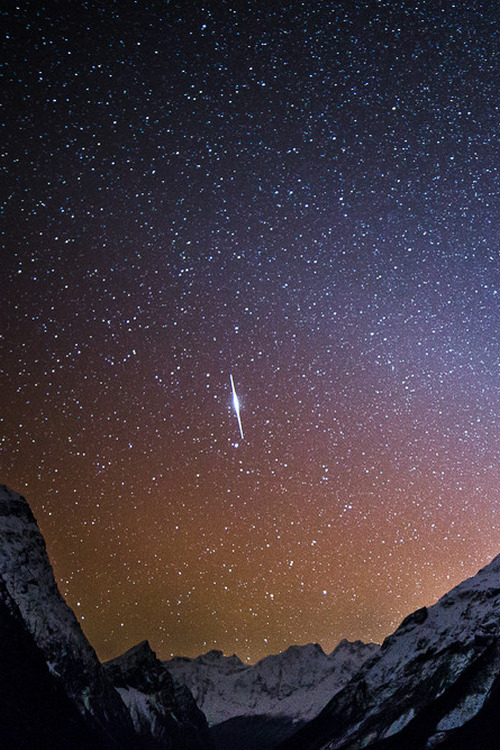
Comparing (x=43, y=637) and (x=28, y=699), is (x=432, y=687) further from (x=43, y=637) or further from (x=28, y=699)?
(x=43, y=637)

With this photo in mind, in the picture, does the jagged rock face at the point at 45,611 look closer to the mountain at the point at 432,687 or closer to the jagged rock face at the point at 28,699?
the jagged rock face at the point at 28,699

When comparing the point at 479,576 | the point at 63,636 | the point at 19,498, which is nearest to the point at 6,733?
the point at 63,636

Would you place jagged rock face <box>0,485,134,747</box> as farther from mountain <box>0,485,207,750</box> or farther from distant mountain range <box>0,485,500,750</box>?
distant mountain range <box>0,485,500,750</box>

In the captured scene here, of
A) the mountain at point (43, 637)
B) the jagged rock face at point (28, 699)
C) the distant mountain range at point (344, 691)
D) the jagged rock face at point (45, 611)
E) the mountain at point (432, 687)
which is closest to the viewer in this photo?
the jagged rock face at point (28, 699)

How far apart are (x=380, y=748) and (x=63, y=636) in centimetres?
6709

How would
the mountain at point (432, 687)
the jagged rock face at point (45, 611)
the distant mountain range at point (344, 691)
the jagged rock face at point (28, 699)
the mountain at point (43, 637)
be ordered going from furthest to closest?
the jagged rock face at point (45, 611)
the mountain at point (43, 637)
the mountain at point (432, 687)
the distant mountain range at point (344, 691)
the jagged rock face at point (28, 699)

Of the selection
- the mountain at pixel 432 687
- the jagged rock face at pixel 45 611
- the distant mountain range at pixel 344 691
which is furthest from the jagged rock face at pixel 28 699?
the mountain at pixel 432 687

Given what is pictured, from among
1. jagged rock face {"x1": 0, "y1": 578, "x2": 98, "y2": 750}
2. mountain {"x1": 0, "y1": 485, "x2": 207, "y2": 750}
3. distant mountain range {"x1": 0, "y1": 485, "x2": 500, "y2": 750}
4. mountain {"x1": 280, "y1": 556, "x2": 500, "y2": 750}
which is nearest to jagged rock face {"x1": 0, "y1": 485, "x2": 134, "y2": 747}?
mountain {"x1": 0, "y1": 485, "x2": 207, "y2": 750}

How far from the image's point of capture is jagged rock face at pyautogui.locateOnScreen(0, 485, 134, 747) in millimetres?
100875

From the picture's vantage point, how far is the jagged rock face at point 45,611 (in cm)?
10088

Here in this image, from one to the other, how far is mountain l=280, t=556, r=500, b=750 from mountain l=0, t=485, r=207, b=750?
5181 cm

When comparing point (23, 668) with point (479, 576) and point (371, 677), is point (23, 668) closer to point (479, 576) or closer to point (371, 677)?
point (371, 677)

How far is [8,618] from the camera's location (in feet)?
300

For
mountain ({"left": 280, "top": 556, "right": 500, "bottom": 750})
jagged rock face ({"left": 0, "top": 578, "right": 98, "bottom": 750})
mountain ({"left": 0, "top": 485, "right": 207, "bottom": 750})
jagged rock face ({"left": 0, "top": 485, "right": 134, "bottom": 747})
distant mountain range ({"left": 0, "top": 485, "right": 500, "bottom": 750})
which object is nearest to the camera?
jagged rock face ({"left": 0, "top": 578, "right": 98, "bottom": 750})
